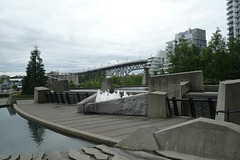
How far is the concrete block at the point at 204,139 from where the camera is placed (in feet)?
12.6

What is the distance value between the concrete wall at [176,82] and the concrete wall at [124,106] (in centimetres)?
214

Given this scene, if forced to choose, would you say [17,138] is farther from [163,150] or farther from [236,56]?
[236,56]

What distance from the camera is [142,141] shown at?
5164 mm

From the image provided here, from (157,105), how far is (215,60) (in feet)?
64.0

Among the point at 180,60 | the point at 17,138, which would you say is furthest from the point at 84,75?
the point at 17,138

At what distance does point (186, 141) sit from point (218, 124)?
82 centimetres

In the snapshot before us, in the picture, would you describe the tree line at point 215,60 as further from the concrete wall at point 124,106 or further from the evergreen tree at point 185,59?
the concrete wall at point 124,106

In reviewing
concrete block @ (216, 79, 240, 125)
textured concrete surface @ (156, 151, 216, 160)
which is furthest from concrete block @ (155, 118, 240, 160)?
concrete block @ (216, 79, 240, 125)

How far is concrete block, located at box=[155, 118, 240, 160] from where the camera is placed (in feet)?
12.6

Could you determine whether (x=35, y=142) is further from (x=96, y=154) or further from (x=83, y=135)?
(x=96, y=154)

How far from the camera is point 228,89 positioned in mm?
5785

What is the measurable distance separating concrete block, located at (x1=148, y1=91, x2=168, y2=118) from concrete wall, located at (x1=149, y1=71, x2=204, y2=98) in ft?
5.56

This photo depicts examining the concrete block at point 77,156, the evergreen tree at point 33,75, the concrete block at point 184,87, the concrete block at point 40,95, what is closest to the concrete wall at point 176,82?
the concrete block at point 184,87

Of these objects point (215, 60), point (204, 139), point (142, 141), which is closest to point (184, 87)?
point (142, 141)
